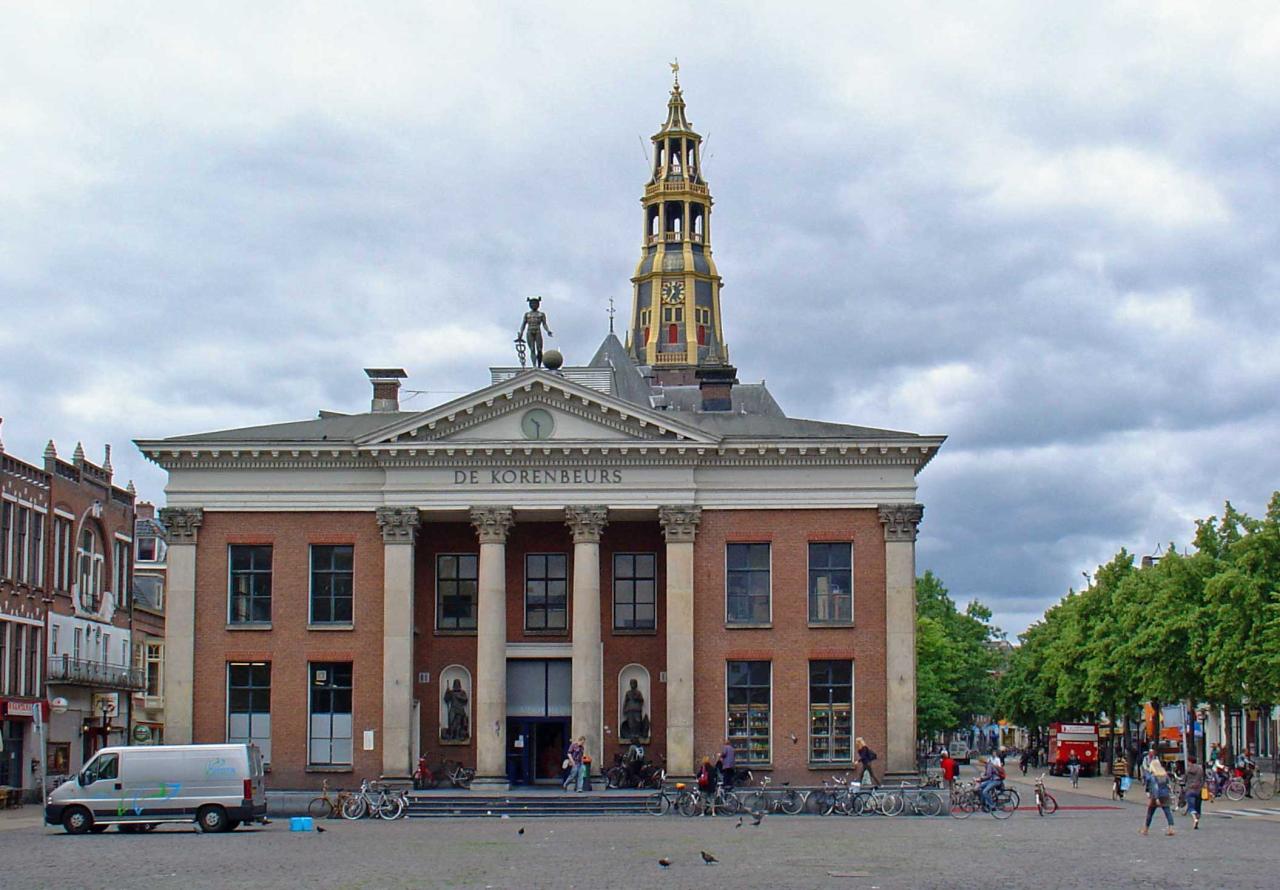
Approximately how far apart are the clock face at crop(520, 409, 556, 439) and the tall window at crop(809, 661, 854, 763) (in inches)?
416

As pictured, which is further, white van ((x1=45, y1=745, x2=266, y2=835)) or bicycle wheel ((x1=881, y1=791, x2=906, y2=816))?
bicycle wheel ((x1=881, y1=791, x2=906, y2=816))

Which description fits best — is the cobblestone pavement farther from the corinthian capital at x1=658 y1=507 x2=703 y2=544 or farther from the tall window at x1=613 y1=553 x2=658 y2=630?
the tall window at x1=613 y1=553 x2=658 y2=630

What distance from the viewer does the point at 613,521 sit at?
57781mm

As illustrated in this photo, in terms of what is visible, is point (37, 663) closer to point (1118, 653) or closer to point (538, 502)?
point (538, 502)

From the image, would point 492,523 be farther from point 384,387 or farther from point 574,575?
point 384,387

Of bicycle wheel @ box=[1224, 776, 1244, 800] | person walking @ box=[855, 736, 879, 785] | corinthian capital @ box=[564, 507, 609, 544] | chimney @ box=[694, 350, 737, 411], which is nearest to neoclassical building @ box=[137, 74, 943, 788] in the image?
corinthian capital @ box=[564, 507, 609, 544]

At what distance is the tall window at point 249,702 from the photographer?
55.4m

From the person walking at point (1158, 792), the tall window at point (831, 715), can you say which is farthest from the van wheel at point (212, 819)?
the person walking at point (1158, 792)

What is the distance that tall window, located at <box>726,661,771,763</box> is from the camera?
54.9 meters

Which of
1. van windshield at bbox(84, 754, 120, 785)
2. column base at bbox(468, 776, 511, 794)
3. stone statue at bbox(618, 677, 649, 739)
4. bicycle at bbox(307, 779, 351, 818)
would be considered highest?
stone statue at bbox(618, 677, 649, 739)

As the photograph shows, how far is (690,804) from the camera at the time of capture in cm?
4916

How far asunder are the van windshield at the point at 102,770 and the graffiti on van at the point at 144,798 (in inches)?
25.6

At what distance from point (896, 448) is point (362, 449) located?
16057 millimetres

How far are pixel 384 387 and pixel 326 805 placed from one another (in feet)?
58.7
